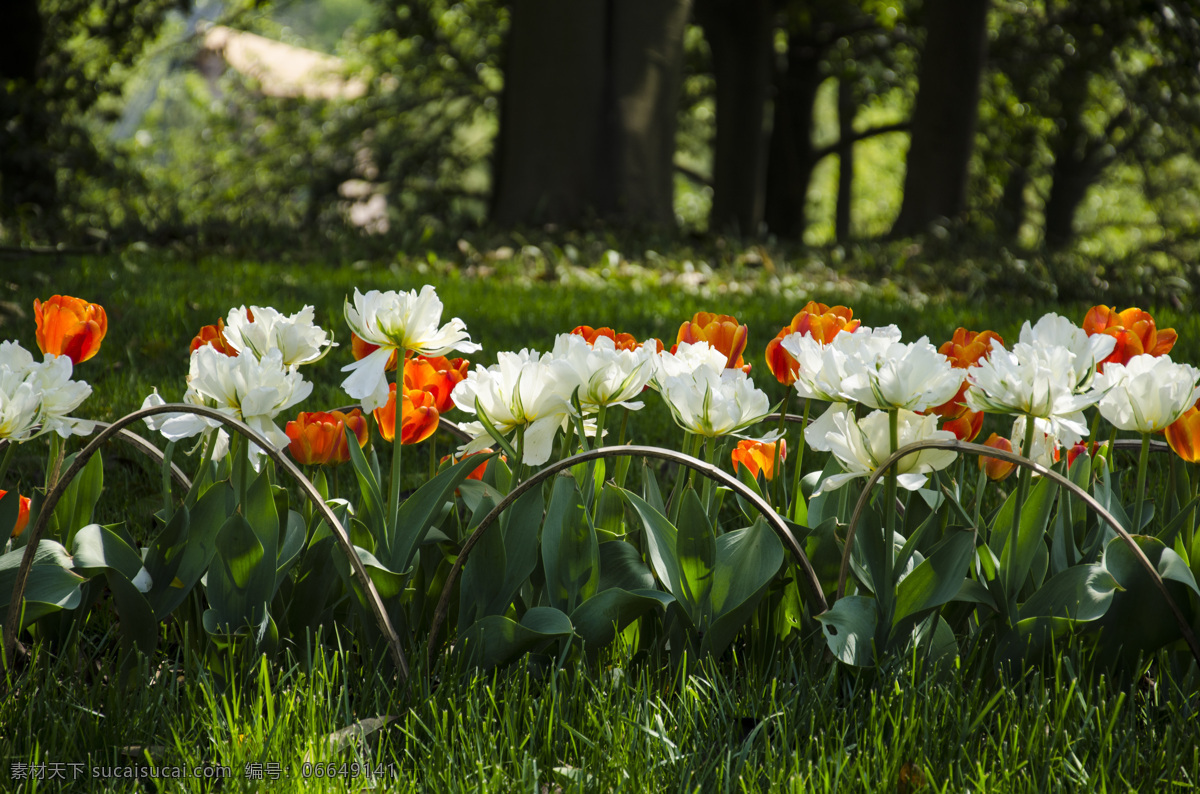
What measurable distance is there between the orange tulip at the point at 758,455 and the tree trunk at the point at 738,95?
8.93 metres

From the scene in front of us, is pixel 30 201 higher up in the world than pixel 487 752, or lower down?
higher up

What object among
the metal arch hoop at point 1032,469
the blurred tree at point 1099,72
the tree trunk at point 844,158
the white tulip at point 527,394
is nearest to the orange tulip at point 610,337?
the white tulip at point 527,394

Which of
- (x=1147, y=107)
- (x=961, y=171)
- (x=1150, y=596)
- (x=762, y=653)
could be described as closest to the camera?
(x=1150, y=596)

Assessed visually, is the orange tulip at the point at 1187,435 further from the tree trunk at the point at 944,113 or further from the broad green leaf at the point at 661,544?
the tree trunk at the point at 944,113

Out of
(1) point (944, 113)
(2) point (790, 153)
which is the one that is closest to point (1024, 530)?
(1) point (944, 113)

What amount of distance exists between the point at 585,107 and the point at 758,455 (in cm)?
618

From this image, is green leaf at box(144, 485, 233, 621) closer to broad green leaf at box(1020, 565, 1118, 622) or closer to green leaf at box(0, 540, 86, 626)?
green leaf at box(0, 540, 86, 626)

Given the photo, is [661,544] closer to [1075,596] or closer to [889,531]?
[889,531]

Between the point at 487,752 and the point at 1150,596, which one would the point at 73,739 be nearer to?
the point at 487,752

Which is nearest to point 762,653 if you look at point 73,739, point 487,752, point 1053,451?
point 487,752

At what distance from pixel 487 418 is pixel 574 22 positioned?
649 centimetres

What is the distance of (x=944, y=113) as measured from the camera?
8.88 metres

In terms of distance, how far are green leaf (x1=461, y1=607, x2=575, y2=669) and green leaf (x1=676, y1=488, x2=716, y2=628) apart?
0.63 ft

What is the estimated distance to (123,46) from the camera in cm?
946
